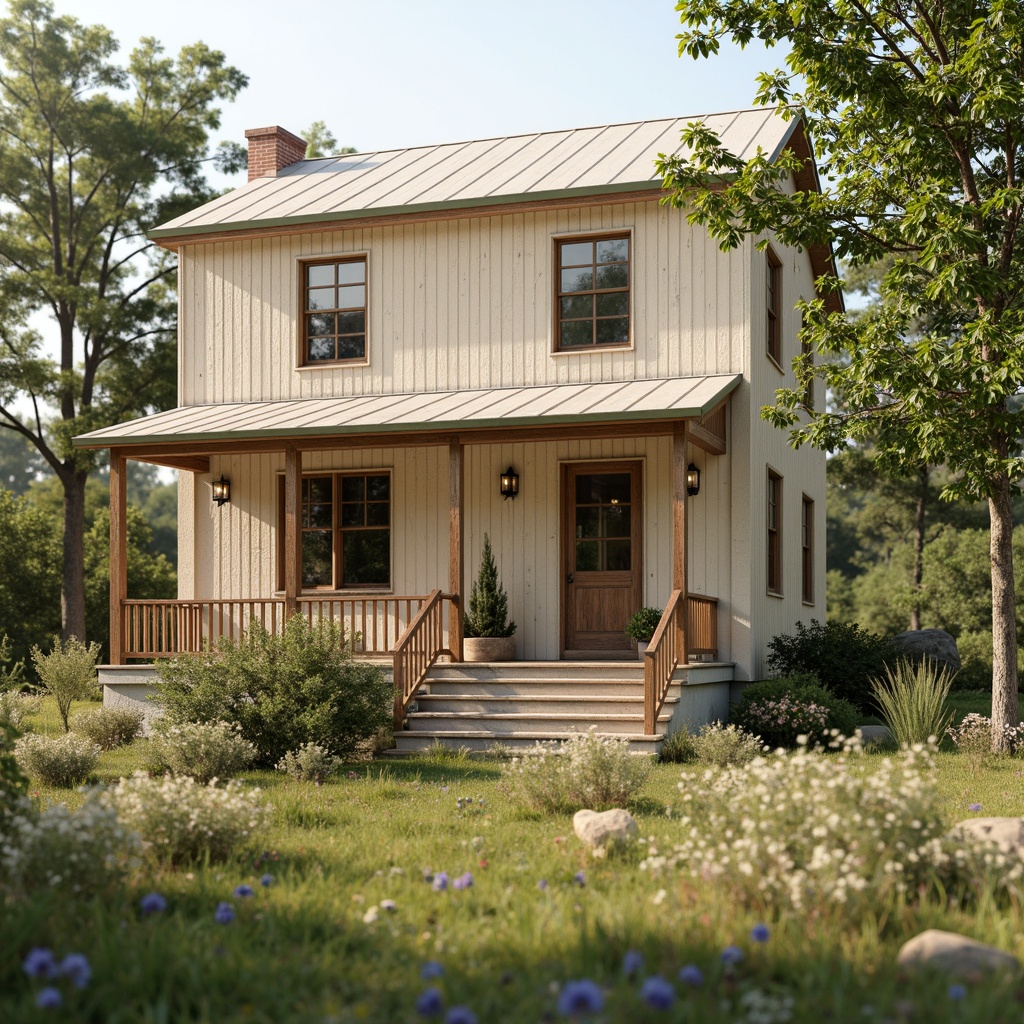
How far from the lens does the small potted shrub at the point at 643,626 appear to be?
14.2 meters

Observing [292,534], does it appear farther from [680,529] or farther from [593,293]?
[593,293]

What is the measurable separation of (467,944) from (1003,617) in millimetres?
9711

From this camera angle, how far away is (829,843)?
5191 mm

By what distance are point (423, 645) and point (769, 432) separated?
18.0ft

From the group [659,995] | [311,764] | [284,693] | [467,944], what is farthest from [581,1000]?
[284,693]

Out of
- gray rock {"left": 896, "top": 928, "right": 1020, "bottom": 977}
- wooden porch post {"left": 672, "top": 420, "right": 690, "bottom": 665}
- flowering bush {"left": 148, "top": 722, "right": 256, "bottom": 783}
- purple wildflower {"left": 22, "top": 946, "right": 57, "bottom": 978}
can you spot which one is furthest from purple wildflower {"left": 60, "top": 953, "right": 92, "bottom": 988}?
wooden porch post {"left": 672, "top": 420, "right": 690, "bottom": 665}

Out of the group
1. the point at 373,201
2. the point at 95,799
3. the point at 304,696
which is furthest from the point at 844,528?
the point at 95,799

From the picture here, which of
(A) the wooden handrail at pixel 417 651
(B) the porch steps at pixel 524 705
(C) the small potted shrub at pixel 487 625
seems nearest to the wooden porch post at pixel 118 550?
(A) the wooden handrail at pixel 417 651

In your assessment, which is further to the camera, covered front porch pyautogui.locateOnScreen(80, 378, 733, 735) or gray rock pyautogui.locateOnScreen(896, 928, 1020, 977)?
covered front porch pyautogui.locateOnScreen(80, 378, 733, 735)

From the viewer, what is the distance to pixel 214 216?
57.2ft

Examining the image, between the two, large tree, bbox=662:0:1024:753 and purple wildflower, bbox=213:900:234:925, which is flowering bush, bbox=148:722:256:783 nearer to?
purple wildflower, bbox=213:900:234:925

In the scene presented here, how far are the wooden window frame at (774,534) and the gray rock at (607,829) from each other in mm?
9866

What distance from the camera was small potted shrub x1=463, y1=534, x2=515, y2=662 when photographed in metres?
14.9

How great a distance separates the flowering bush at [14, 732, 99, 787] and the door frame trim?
21.7 feet
